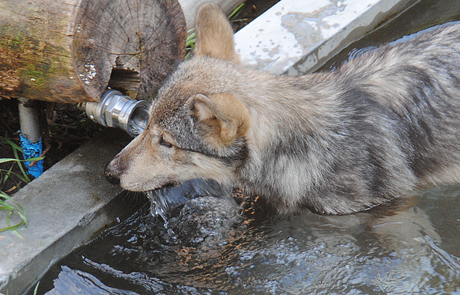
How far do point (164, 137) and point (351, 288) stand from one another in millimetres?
1953

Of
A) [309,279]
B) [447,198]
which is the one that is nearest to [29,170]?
[309,279]

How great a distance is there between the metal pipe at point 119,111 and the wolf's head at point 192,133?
0.36 meters

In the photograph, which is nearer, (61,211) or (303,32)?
(61,211)

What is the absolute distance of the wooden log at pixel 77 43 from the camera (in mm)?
3549

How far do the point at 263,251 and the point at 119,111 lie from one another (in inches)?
71.2

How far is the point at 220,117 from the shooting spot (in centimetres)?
317

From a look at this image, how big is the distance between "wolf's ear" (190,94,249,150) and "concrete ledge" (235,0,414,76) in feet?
6.58

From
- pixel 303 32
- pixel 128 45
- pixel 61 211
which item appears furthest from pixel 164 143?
pixel 303 32

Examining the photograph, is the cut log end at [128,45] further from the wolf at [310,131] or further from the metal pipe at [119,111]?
the wolf at [310,131]

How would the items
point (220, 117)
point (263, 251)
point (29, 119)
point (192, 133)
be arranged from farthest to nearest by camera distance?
point (29, 119) < point (263, 251) < point (192, 133) < point (220, 117)

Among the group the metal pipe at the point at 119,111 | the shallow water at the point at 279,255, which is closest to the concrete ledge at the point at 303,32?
the metal pipe at the point at 119,111

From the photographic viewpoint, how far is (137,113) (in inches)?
171

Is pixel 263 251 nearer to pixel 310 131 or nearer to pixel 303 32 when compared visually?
pixel 310 131

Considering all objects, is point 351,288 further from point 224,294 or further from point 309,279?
point 224,294
